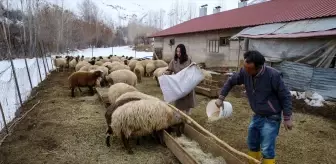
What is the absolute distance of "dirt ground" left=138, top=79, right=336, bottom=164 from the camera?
170 inches

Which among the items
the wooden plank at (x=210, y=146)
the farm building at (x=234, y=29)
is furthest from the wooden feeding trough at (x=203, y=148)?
the farm building at (x=234, y=29)

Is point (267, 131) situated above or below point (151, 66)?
above

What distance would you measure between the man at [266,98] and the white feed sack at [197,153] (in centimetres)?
89

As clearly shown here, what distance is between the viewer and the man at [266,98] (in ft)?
9.36

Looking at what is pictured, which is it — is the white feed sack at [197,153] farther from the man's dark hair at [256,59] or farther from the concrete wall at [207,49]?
the concrete wall at [207,49]

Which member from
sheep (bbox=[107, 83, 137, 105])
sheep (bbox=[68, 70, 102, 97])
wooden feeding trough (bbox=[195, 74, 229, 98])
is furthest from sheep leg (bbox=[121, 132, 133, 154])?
sheep (bbox=[68, 70, 102, 97])

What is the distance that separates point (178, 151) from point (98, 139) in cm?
194

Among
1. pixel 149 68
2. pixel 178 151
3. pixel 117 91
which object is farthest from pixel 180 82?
pixel 149 68

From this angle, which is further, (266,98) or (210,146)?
(210,146)

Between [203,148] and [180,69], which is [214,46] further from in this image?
[203,148]

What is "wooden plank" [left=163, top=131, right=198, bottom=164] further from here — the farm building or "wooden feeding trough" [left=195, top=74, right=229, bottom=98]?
the farm building

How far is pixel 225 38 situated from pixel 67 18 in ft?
106

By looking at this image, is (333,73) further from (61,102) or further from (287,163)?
(61,102)

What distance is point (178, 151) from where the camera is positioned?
12.8ft
